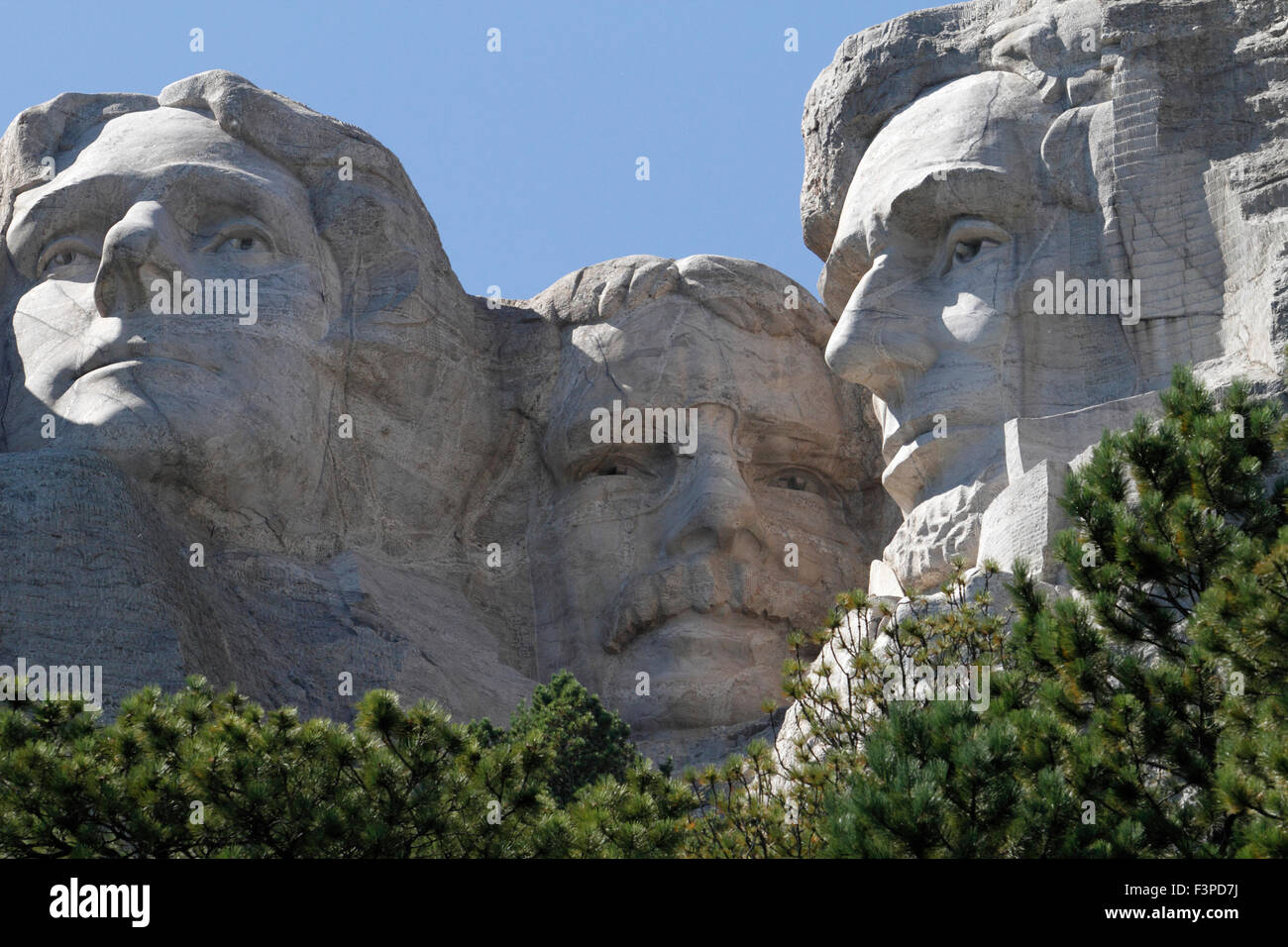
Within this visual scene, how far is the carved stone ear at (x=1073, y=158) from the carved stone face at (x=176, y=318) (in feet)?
17.5

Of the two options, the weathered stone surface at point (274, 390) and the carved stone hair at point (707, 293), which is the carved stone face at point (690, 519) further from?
the weathered stone surface at point (274, 390)

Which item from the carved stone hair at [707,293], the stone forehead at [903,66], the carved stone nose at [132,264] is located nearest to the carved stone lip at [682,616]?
the carved stone hair at [707,293]

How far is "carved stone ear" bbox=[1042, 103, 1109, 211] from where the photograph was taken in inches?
682

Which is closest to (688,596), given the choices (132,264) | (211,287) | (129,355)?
(211,287)

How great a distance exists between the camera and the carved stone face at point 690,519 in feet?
61.2

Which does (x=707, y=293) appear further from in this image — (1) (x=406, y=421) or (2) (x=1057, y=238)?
(2) (x=1057, y=238)

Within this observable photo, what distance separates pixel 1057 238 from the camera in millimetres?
17375

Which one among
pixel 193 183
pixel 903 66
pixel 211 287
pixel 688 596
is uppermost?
pixel 903 66

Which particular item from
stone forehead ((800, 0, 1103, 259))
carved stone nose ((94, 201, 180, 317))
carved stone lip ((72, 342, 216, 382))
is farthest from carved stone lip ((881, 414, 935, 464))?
carved stone nose ((94, 201, 180, 317))

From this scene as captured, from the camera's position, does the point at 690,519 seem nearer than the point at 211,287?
No

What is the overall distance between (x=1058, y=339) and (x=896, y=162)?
1734 mm

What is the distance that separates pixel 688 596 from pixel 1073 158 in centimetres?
409
